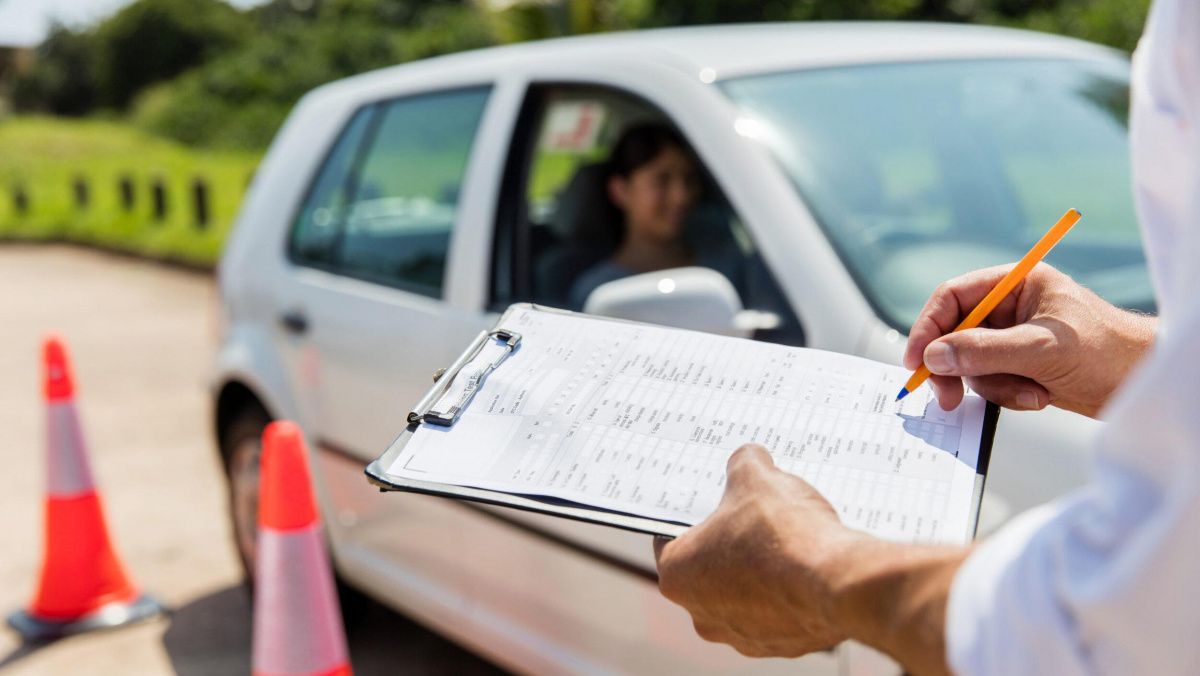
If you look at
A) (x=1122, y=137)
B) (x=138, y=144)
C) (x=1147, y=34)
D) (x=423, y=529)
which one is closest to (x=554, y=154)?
(x=423, y=529)

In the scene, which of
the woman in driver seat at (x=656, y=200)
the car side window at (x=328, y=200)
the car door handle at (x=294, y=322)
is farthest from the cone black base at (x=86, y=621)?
the woman in driver seat at (x=656, y=200)

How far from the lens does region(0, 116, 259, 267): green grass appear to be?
13.9 metres

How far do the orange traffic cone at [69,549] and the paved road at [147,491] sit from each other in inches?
2.6

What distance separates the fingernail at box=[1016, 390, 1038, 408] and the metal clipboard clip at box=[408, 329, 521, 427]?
0.54 metres

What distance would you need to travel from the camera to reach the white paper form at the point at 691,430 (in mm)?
1188

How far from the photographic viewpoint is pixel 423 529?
3105 millimetres

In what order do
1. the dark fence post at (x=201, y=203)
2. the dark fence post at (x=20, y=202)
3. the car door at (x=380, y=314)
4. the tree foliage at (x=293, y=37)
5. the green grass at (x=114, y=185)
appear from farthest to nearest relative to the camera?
the dark fence post at (x=20, y=202) < the tree foliage at (x=293, y=37) < the green grass at (x=114, y=185) < the dark fence post at (x=201, y=203) < the car door at (x=380, y=314)

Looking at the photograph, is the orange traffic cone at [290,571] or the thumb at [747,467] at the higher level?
the thumb at [747,467]

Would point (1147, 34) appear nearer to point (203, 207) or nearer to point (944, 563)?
point (944, 563)

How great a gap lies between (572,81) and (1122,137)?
1280 mm

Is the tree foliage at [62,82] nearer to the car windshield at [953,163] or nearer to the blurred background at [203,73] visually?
the blurred background at [203,73]

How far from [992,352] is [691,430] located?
32 centimetres

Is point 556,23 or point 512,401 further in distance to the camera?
point 556,23

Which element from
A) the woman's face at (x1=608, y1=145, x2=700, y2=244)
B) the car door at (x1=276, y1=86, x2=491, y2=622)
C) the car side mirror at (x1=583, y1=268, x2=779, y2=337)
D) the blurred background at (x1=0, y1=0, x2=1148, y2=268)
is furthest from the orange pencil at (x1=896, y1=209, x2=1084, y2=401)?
the blurred background at (x1=0, y1=0, x2=1148, y2=268)
